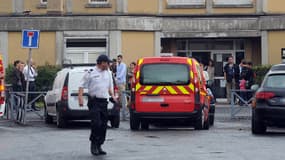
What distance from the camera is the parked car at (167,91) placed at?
20.9m

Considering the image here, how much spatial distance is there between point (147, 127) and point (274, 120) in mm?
3965

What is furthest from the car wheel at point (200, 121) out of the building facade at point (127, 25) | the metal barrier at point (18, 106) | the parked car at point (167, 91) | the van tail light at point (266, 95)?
the building facade at point (127, 25)

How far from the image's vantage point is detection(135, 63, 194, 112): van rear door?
68.7 ft

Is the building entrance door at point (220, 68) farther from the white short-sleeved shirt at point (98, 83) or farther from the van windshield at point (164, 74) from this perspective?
the white short-sleeved shirt at point (98, 83)

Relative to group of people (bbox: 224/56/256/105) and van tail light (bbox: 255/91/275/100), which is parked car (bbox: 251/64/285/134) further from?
group of people (bbox: 224/56/256/105)

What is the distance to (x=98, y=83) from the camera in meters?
15.6

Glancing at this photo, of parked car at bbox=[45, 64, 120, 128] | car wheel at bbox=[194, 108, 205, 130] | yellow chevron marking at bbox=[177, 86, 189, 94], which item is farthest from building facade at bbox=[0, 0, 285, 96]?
yellow chevron marking at bbox=[177, 86, 189, 94]

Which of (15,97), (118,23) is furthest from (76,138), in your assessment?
(118,23)

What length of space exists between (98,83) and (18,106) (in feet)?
33.4

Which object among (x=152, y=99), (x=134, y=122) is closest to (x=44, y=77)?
(x=134, y=122)

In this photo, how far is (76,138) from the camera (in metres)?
19.0

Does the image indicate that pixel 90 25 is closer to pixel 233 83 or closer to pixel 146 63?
A: pixel 233 83

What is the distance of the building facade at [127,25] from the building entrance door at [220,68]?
1.75m

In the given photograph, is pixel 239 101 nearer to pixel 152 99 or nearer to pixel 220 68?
pixel 152 99
